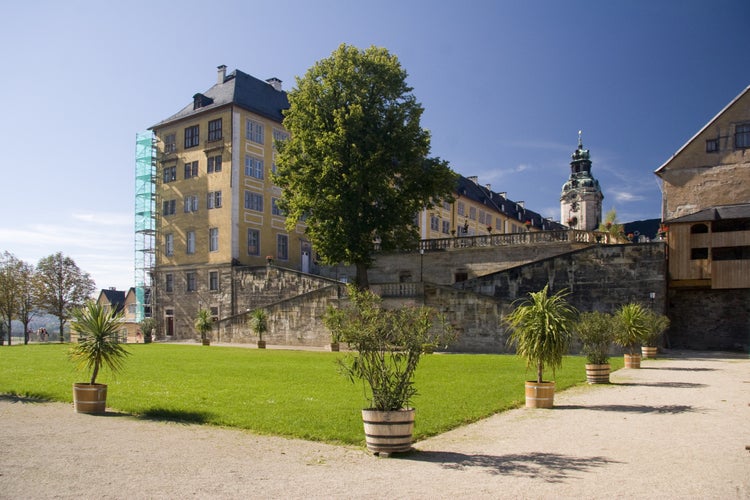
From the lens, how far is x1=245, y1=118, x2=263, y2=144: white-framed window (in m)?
49.3

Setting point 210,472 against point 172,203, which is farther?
point 172,203

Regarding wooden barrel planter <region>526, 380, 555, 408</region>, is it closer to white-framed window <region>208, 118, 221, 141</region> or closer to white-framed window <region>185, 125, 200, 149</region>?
white-framed window <region>208, 118, 221, 141</region>

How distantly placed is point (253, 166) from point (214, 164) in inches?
118

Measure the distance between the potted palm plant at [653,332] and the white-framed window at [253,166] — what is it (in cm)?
3118

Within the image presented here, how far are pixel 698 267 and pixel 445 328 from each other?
30089 mm

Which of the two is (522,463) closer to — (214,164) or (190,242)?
(214,164)

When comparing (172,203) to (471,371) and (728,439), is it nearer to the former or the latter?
(471,371)

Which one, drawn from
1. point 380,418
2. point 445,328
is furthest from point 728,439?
point 380,418

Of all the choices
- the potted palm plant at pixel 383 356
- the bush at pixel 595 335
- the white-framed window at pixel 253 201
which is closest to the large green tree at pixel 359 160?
the white-framed window at pixel 253 201

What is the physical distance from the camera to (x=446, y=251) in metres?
45.3

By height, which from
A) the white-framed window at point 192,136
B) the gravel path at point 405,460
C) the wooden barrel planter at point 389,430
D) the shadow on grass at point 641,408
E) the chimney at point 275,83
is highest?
the chimney at point 275,83

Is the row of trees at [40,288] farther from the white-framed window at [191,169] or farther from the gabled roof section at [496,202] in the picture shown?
the gabled roof section at [496,202]

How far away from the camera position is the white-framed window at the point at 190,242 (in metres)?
50.5

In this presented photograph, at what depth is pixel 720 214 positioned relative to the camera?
36.3 metres
